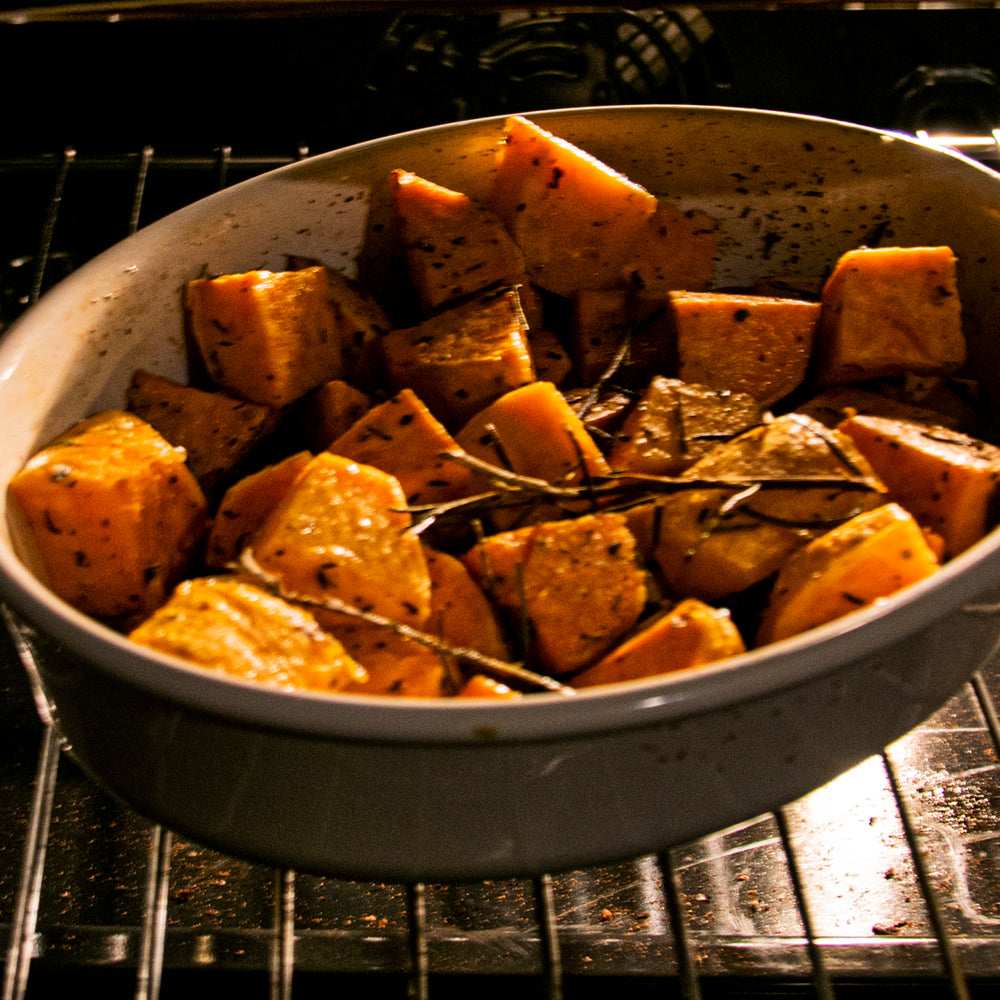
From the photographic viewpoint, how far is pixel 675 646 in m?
0.65

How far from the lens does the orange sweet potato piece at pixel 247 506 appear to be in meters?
0.81

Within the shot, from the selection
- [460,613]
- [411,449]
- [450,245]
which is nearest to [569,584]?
[460,613]

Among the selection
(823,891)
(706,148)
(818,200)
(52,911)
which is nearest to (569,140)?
→ (706,148)

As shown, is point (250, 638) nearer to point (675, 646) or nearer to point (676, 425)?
point (675, 646)

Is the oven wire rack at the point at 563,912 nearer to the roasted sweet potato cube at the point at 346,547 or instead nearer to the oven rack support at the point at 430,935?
the oven rack support at the point at 430,935

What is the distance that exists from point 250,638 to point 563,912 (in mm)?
403

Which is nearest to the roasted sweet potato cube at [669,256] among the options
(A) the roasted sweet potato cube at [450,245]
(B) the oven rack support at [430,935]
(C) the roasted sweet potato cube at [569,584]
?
(A) the roasted sweet potato cube at [450,245]

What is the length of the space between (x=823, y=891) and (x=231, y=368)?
682mm

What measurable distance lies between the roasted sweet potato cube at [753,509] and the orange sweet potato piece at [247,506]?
0.27m

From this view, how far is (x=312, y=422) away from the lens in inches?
36.4

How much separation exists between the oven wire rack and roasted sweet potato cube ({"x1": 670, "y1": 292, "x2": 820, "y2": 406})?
13.5 inches

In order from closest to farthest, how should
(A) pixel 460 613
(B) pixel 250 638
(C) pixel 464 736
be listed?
(C) pixel 464 736
(B) pixel 250 638
(A) pixel 460 613

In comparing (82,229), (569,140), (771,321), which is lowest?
(82,229)

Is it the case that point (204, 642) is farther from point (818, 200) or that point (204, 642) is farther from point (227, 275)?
point (818, 200)
